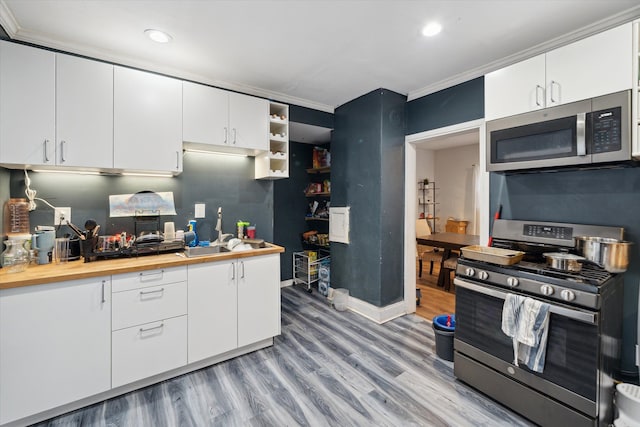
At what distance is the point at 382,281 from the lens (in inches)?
118

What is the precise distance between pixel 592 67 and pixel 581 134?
39 centimetres

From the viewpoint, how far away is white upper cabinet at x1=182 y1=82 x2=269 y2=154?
237 cm

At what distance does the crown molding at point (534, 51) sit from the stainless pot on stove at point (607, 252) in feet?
4.69

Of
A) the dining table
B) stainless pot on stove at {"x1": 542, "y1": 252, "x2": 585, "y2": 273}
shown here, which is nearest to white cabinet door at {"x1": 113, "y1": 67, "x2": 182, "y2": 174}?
stainless pot on stove at {"x1": 542, "y1": 252, "x2": 585, "y2": 273}

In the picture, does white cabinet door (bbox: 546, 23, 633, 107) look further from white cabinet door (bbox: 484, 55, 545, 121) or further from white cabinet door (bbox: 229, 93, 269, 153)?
white cabinet door (bbox: 229, 93, 269, 153)

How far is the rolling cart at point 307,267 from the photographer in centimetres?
397

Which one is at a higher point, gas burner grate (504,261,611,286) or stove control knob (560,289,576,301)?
gas burner grate (504,261,611,286)

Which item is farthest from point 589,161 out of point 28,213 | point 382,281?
point 28,213

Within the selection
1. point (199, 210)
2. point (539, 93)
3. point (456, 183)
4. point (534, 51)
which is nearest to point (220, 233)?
point (199, 210)

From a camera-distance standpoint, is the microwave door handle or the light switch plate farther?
the light switch plate

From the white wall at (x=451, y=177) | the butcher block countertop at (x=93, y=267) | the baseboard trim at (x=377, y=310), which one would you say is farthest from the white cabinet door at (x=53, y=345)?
A: the white wall at (x=451, y=177)

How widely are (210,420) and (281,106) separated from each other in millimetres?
2723

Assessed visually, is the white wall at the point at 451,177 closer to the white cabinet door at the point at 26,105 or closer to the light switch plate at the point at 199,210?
the light switch plate at the point at 199,210

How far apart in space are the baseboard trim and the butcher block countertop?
158cm
